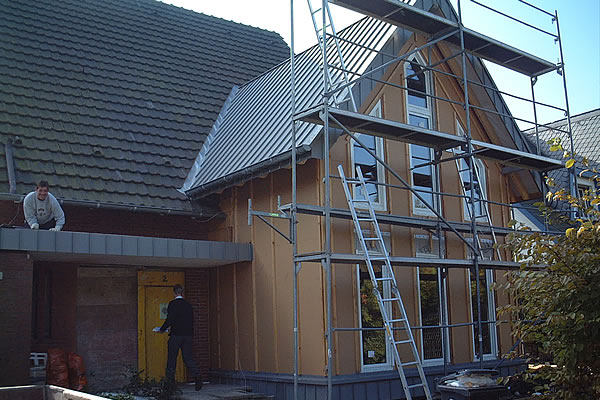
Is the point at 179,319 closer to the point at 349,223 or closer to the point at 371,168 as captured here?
the point at 349,223

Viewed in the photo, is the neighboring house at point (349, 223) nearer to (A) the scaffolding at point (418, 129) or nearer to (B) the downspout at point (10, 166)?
(A) the scaffolding at point (418, 129)

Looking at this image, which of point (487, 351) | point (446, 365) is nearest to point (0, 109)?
point (446, 365)

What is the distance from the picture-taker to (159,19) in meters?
Answer: 18.4

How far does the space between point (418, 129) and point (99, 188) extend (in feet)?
19.3

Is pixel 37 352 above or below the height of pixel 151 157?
below

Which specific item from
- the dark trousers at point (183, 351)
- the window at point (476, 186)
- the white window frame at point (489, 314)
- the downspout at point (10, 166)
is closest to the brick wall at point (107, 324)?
the dark trousers at point (183, 351)

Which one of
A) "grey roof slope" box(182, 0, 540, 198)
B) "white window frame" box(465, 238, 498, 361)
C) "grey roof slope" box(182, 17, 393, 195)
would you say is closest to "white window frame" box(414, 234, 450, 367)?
"white window frame" box(465, 238, 498, 361)

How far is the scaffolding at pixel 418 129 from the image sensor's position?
34.2 feet

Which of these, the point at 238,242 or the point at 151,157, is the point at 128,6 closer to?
the point at 151,157

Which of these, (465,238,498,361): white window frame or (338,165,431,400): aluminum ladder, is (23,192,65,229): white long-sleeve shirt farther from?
(465,238,498,361): white window frame

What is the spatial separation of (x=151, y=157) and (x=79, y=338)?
3.91m

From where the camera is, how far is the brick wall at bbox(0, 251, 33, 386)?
10.4 metres

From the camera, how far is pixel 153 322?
13430mm

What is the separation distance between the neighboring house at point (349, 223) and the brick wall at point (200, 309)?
0.67 ft
